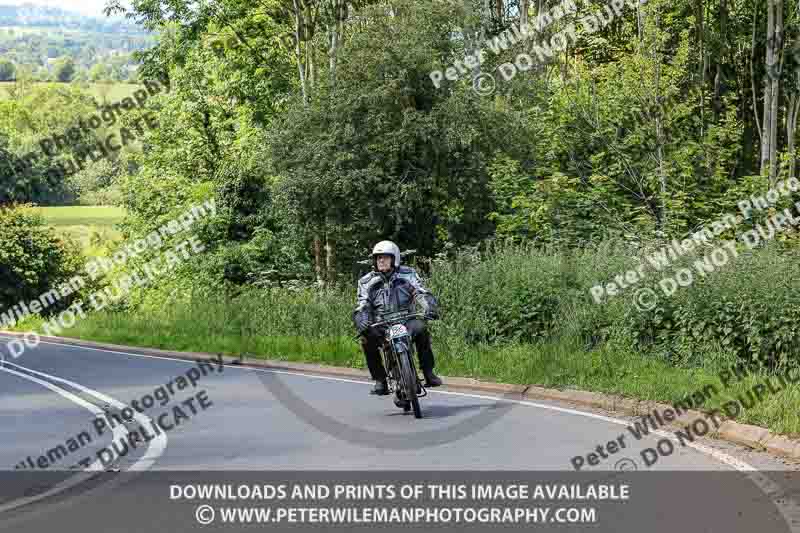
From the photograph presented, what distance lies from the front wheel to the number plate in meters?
0.19

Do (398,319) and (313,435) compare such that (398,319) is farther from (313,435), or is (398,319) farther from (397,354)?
(313,435)

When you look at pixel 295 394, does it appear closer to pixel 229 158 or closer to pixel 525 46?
pixel 525 46

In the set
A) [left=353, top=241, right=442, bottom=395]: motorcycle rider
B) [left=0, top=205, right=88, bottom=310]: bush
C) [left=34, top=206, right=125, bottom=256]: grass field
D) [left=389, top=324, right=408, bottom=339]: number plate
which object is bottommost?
[left=389, top=324, right=408, bottom=339]: number plate

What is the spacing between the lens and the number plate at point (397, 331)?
1395 cm

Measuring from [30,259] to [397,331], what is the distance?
192 feet

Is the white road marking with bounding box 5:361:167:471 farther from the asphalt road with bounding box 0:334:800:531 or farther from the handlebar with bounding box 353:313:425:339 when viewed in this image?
the handlebar with bounding box 353:313:425:339

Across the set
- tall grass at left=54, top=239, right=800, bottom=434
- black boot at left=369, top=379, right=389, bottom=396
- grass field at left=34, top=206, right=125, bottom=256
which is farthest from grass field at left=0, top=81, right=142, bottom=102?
black boot at left=369, top=379, right=389, bottom=396

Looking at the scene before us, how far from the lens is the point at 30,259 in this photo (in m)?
69.2

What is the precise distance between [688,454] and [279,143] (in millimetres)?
24770

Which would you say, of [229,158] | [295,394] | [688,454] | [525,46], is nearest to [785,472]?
[688,454]

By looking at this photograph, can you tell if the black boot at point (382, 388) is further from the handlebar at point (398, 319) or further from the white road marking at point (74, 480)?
the white road marking at point (74, 480)

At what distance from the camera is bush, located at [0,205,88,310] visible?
6838 cm

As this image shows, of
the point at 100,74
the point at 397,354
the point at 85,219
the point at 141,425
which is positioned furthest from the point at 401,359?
the point at 100,74

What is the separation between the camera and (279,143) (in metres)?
34.7
